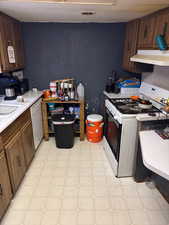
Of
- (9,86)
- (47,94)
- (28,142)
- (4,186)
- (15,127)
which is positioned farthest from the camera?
(47,94)

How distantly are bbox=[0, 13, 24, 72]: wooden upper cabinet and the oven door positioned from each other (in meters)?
1.55

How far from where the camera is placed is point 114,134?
2057 mm

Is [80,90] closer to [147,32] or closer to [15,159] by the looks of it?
[147,32]

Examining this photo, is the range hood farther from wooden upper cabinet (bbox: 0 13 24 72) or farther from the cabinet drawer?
wooden upper cabinet (bbox: 0 13 24 72)

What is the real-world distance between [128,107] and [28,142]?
1.41 m

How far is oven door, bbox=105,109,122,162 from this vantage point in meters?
1.86

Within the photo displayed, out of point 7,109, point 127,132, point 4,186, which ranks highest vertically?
point 7,109

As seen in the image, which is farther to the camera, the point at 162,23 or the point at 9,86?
the point at 9,86

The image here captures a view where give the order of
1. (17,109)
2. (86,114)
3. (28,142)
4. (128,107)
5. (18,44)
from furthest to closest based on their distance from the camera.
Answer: (86,114)
(18,44)
(28,142)
(128,107)
(17,109)

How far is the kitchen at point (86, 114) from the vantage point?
156cm

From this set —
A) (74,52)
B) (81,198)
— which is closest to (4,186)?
(81,198)

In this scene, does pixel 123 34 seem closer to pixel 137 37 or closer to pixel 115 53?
pixel 115 53

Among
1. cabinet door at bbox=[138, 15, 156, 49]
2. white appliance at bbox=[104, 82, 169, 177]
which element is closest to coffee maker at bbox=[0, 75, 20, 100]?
white appliance at bbox=[104, 82, 169, 177]

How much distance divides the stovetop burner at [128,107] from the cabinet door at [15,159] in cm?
126
